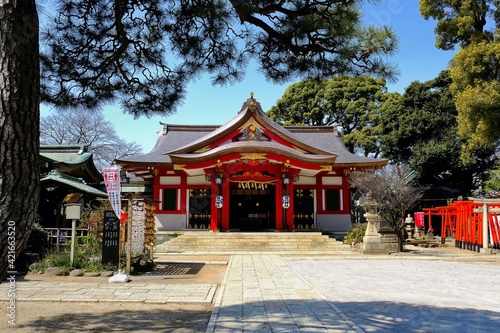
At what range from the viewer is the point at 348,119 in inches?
1330

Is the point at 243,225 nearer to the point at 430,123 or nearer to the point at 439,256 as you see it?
the point at 439,256

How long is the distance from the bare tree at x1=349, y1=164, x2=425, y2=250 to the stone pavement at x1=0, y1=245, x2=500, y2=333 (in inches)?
159

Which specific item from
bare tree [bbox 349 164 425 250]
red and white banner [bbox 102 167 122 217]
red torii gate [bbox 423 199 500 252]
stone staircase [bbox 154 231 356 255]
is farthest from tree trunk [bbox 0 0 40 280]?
red torii gate [bbox 423 199 500 252]

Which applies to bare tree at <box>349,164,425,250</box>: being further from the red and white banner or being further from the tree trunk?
the tree trunk

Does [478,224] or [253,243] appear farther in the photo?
[253,243]

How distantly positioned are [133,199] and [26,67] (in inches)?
289

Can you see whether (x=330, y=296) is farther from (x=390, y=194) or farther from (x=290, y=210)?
(x=290, y=210)

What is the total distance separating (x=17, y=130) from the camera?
7.91 ft

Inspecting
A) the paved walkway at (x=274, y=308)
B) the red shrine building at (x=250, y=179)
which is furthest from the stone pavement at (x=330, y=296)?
the red shrine building at (x=250, y=179)

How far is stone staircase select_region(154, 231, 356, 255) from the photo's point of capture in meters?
15.9

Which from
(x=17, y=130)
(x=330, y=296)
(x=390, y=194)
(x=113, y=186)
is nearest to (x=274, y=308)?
A: (x=330, y=296)

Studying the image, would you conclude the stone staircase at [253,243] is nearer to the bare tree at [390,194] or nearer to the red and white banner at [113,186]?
the bare tree at [390,194]

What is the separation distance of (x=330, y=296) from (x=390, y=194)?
398 inches

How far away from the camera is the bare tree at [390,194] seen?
14.7 metres
